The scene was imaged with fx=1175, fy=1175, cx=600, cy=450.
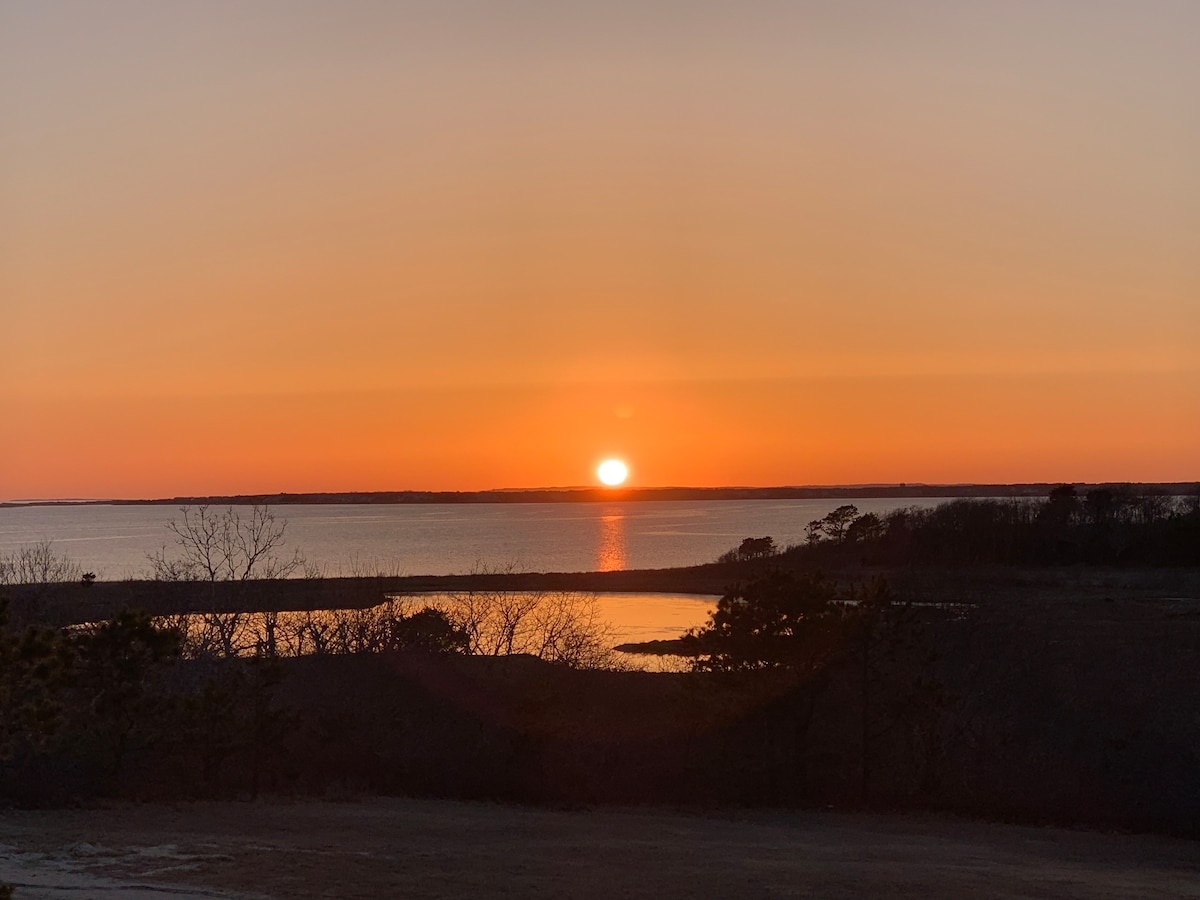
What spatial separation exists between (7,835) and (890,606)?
17.0m

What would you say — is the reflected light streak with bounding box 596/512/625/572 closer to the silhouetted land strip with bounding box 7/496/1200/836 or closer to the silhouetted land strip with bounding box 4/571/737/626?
the silhouetted land strip with bounding box 4/571/737/626

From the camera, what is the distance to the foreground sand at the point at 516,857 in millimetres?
13055

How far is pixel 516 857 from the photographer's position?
1516cm

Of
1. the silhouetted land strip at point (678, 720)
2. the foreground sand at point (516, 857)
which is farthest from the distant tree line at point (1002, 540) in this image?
the foreground sand at point (516, 857)

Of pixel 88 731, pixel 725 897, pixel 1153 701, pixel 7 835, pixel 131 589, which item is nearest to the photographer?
pixel 725 897

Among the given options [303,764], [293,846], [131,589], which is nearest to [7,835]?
[293,846]

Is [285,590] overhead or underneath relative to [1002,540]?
underneath

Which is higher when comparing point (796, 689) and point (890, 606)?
point (890, 606)

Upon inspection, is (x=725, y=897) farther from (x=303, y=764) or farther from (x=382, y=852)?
(x=303, y=764)

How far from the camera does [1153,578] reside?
74.1 metres

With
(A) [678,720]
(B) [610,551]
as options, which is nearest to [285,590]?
(A) [678,720]

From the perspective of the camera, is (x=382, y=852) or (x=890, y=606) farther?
(x=890, y=606)

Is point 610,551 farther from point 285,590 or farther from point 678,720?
point 678,720

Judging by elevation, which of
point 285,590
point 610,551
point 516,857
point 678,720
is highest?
point 610,551
